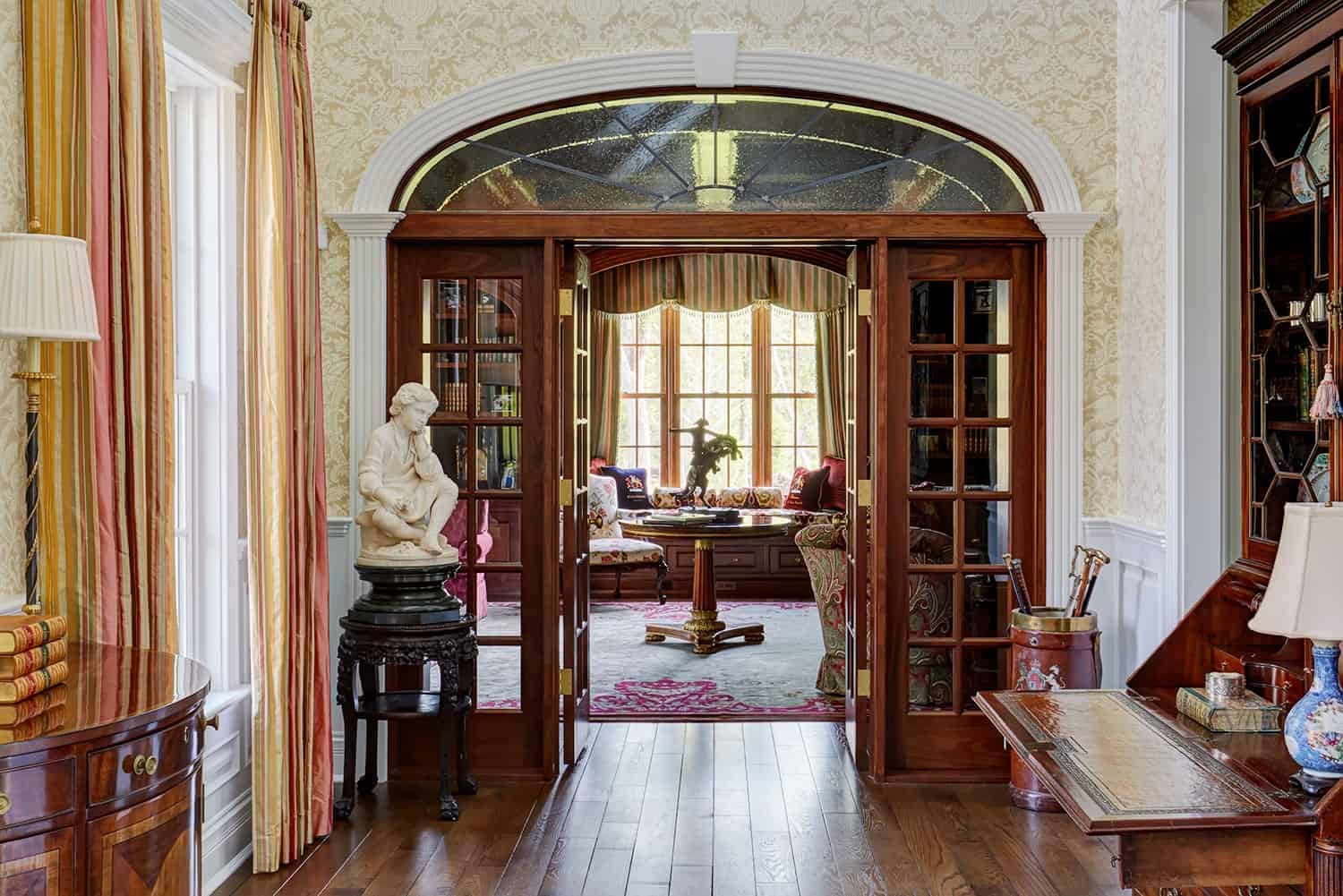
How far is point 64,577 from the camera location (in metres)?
2.73

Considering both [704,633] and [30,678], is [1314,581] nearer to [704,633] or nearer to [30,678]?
[30,678]

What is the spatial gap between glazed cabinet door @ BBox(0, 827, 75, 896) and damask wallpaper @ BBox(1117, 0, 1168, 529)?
3535 millimetres

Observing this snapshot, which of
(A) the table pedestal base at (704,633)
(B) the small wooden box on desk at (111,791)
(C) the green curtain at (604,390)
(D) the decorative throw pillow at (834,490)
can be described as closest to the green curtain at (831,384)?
(D) the decorative throw pillow at (834,490)

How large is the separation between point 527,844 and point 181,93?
277cm

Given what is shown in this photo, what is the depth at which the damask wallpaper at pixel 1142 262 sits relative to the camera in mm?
4246

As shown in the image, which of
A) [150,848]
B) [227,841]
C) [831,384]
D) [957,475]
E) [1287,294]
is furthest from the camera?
[831,384]

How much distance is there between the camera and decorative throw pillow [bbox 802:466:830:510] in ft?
32.9

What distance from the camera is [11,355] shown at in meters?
2.66

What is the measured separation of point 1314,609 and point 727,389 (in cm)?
856

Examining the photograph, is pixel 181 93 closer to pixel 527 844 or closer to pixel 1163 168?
pixel 527 844

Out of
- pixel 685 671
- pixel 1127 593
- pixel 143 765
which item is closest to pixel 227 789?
pixel 143 765

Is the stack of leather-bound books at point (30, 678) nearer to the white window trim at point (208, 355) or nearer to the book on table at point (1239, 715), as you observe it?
the white window trim at point (208, 355)

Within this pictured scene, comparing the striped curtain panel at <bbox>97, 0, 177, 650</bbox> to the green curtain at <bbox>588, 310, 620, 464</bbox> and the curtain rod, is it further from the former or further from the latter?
the green curtain at <bbox>588, 310, 620, 464</bbox>

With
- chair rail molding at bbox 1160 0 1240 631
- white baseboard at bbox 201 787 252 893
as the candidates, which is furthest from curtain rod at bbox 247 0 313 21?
chair rail molding at bbox 1160 0 1240 631
